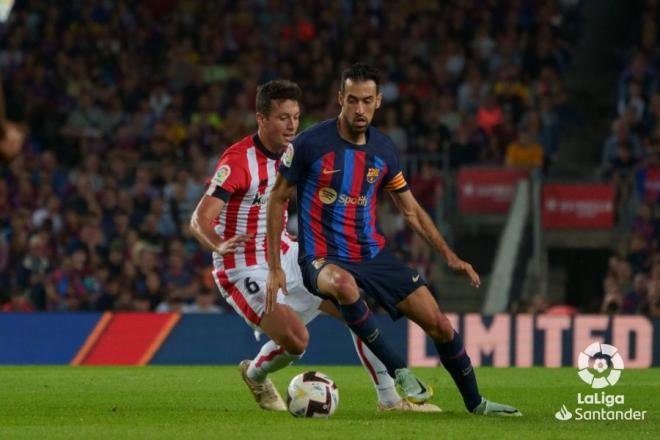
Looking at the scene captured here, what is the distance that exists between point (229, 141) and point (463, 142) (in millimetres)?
3081

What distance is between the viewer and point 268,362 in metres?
9.67

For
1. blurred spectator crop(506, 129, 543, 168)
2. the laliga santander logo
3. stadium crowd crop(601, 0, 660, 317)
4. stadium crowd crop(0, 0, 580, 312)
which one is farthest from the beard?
blurred spectator crop(506, 129, 543, 168)

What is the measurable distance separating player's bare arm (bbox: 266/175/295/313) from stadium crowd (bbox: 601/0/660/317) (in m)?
8.33

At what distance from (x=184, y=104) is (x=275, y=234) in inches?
491

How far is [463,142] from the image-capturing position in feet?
63.9

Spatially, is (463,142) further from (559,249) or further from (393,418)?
(393,418)

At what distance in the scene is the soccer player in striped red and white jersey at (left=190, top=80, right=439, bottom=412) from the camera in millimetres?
9453

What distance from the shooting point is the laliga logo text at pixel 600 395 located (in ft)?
29.4

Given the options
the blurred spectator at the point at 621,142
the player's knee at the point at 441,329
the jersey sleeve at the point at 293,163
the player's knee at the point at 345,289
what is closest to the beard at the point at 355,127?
the jersey sleeve at the point at 293,163

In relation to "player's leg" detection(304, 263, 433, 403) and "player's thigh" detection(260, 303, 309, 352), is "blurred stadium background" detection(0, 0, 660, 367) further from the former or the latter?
"player's leg" detection(304, 263, 433, 403)

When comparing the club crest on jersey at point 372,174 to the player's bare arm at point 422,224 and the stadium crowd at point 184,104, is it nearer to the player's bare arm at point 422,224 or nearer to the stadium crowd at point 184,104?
the player's bare arm at point 422,224

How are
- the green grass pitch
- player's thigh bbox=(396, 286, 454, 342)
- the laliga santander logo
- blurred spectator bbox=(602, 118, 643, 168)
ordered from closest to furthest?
the green grass pitch < player's thigh bbox=(396, 286, 454, 342) < the laliga santander logo < blurred spectator bbox=(602, 118, 643, 168)

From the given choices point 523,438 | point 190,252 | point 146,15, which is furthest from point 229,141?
point 523,438

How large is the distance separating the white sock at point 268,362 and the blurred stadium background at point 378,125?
6118mm
